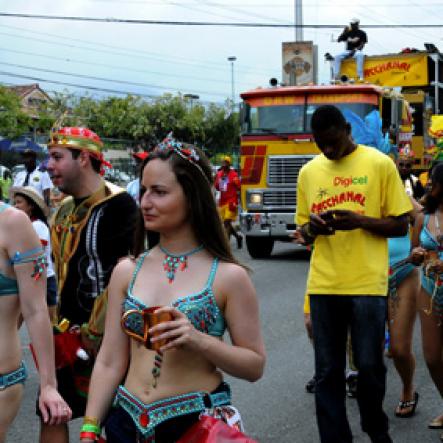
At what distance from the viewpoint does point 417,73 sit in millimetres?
21891

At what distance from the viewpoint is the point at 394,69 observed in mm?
21422

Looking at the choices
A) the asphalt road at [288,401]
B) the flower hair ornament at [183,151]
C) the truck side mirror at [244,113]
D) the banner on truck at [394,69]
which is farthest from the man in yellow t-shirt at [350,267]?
the banner on truck at [394,69]

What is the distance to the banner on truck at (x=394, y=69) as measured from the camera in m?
21.2

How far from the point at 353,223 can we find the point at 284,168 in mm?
11120

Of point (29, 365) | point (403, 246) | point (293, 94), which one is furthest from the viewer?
point (293, 94)

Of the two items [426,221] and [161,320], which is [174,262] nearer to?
[161,320]

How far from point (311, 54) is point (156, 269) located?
2161cm

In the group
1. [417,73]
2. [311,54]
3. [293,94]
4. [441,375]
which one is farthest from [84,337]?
[311,54]

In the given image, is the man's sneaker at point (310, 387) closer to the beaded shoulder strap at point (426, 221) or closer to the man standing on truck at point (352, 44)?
the beaded shoulder strap at point (426, 221)

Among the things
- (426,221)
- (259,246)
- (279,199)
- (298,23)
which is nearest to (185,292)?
(426,221)

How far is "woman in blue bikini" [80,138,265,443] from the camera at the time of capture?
111 inches

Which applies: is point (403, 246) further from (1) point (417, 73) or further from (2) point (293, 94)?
(1) point (417, 73)

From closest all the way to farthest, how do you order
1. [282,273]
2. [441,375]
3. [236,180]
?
[441,375] < [282,273] < [236,180]

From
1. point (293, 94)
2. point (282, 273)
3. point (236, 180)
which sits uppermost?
point (293, 94)
